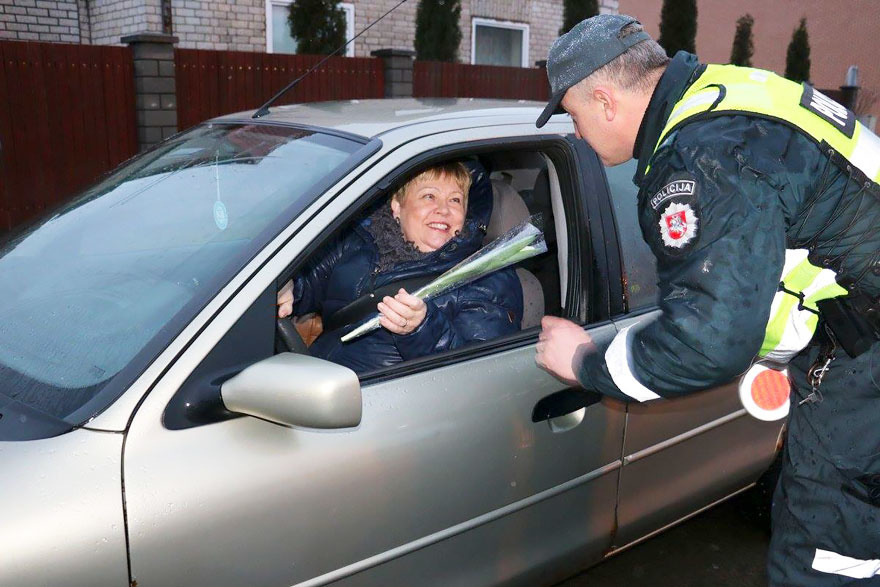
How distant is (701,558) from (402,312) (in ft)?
5.76

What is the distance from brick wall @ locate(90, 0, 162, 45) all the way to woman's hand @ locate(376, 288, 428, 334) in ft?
30.0

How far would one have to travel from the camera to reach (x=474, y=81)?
11281 mm

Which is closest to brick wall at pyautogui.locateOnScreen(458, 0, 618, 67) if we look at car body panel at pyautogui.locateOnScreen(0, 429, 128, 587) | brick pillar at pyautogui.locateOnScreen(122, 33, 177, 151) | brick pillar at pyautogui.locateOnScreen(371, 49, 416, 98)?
brick pillar at pyautogui.locateOnScreen(371, 49, 416, 98)

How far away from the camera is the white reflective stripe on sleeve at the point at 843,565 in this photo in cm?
175

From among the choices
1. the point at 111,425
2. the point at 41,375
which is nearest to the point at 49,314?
the point at 41,375

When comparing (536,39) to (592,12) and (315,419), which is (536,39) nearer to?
(592,12)

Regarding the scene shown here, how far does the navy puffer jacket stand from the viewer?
87.6 inches

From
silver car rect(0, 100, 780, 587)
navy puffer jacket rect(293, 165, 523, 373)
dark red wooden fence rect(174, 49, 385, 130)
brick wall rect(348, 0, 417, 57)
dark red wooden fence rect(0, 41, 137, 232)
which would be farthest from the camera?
brick wall rect(348, 0, 417, 57)

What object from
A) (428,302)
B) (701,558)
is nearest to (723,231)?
(428,302)

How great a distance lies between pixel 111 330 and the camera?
1.78 metres

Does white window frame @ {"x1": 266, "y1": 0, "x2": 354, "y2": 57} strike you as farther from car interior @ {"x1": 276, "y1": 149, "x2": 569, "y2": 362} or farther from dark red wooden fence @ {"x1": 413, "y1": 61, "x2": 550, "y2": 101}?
car interior @ {"x1": 276, "y1": 149, "x2": 569, "y2": 362}

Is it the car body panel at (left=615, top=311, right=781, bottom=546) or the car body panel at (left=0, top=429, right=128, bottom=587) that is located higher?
the car body panel at (left=0, top=429, right=128, bottom=587)

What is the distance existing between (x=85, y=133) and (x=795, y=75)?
17.3m

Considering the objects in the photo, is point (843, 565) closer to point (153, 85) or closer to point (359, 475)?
point (359, 475)
